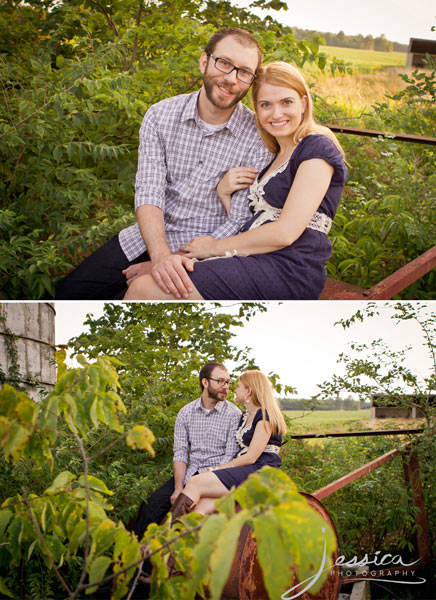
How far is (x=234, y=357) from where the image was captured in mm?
3910

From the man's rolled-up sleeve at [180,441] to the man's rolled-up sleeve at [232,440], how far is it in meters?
0.22

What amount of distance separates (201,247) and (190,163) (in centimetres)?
50

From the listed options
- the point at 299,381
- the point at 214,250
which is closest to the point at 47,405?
the point at 214,250

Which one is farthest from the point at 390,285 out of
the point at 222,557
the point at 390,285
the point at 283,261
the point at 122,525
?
the point at 222,557

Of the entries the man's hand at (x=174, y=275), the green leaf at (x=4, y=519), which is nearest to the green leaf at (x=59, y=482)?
the green leaf at (x=4, y=519)

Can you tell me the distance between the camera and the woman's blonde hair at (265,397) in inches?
146

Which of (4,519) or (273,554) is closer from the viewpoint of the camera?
(273,554)

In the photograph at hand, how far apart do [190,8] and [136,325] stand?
9.45ft

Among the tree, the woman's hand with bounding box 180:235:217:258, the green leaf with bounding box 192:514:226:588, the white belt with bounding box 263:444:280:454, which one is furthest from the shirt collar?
the green leaf with bounding box 192:514:226:588

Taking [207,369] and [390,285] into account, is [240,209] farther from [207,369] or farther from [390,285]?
[207,369]

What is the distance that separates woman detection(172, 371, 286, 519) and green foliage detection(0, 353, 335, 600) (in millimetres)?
1371

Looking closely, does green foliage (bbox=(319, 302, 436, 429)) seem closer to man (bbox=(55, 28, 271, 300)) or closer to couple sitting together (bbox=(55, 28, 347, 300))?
couple sitting together (bbox=(55, 28, 347, 300))

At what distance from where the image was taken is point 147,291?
122 inches

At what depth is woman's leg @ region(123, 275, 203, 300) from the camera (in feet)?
9.89
